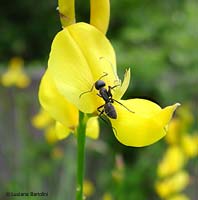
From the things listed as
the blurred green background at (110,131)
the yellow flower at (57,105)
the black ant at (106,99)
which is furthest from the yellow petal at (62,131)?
the blurred green background at (110,131)

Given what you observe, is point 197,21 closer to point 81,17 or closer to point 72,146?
point 72,146

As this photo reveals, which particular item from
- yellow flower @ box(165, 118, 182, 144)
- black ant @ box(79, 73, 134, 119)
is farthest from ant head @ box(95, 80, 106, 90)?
yellow flower @ box(165, 118, 182, 144)

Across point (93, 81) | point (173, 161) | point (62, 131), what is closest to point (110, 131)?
point (173, 161)

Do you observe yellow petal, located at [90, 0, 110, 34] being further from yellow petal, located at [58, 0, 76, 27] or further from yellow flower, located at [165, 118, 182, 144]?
yellow flower, located at [165, 118, 182, 144]

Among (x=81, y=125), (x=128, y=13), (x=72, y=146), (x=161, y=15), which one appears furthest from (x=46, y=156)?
(x=81, y=125)

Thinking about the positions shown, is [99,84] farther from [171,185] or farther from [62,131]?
[171,185]

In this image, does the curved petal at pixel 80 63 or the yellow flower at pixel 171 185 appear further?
the yellow flower at pixel 171 185

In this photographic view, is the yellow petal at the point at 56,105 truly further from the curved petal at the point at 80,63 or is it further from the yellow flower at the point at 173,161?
the yellow flower at the point at 173,161
